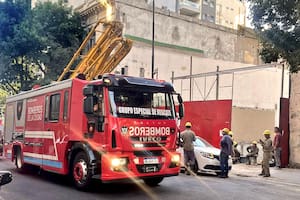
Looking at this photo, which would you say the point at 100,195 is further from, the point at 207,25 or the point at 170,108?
the point at 207,25

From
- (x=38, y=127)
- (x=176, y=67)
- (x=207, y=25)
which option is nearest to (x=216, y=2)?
(x=207, y=25)

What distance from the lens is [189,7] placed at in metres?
58.2

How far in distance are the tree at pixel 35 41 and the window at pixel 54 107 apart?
57.4 feet

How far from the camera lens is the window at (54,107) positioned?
11126mm

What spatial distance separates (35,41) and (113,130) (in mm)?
20917

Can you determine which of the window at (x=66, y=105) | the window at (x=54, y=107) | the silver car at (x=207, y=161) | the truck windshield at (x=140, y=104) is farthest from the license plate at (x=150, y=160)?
the silver car at (x=207, y=161)

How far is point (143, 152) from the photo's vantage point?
9.31 metres

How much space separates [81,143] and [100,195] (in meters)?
1.39

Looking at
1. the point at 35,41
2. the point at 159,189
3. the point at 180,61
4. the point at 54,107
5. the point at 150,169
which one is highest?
the point at 35,41

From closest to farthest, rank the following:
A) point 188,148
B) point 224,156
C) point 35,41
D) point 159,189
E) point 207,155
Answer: point 159,189 → point 224,156 → point 188,148 → point 207,155 → point 35,41

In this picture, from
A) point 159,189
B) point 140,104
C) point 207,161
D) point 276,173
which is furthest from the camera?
point 276,173

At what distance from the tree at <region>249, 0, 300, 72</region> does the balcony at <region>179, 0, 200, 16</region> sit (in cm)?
4778

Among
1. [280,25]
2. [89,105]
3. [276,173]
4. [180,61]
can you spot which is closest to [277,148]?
[276,173]

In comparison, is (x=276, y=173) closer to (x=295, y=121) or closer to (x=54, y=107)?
(x=295, y=121)
